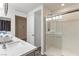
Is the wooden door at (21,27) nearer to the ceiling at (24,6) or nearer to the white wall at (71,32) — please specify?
the ceiling at (24,6)

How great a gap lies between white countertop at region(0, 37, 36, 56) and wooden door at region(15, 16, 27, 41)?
0.06 metres

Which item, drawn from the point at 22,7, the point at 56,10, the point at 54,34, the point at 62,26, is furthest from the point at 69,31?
the point at 22,7

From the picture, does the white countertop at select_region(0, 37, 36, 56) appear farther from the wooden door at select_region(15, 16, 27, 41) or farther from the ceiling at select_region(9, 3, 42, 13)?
the ceiling at select_region(9, 3, 42, 13)

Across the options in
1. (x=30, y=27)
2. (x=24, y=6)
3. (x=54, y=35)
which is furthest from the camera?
(x=54, y=35)

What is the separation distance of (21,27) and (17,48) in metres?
0.25


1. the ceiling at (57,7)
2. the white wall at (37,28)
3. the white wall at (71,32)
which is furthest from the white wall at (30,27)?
the white wall at (71,32)

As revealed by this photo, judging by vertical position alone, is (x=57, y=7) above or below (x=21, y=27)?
above

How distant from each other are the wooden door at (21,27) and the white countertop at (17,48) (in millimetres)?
58

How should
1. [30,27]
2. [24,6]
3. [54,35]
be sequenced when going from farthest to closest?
1. [54,35]
2. [30,27]
3. [24,6]

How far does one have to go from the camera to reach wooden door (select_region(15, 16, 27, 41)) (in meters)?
1.00

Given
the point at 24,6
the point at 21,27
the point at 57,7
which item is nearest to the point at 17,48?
the point at 21,27

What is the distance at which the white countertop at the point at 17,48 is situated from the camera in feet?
2.92

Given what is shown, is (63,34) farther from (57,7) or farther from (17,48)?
(17,48)

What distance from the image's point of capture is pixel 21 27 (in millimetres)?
1024
